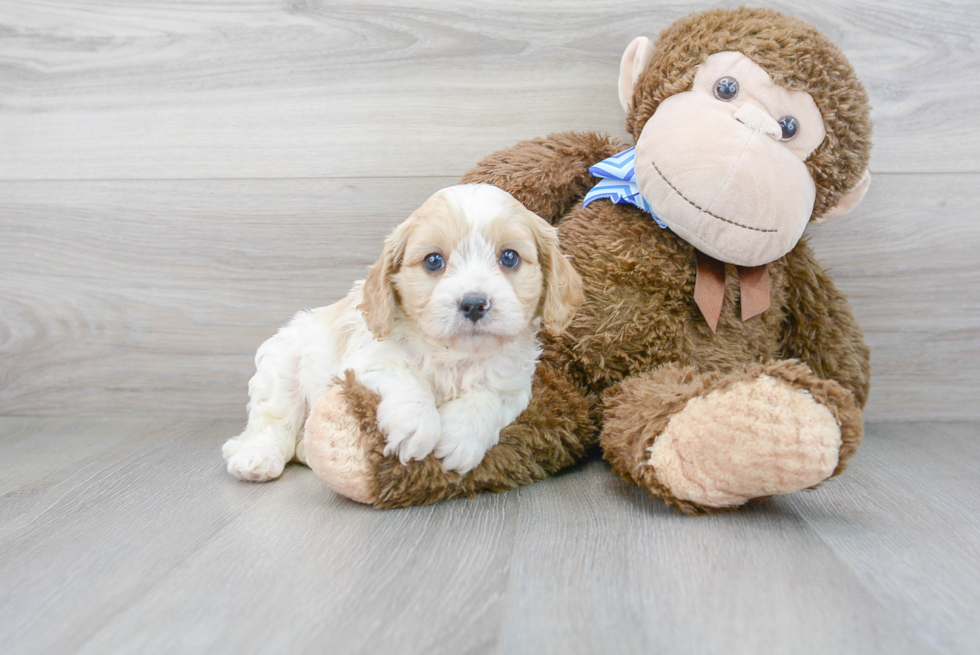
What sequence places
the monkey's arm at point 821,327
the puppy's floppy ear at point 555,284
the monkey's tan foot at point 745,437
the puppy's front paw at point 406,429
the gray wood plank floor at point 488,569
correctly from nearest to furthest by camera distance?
the gray wood plank floor at point 488,569 → the monkey's tan foot at point 745,437 → the puppy's front paw at point 406,429 → the puppy's floppy ear at point 555,284 → the monkey's arm at point 821,327

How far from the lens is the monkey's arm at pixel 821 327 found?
5.10ft

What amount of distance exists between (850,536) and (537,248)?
0.68 meters

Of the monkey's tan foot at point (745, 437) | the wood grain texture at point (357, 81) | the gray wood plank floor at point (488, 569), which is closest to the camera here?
the gray wood plank floor at point (488, 569)

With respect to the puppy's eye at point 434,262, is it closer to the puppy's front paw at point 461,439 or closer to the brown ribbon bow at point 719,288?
the puppy's front paw at point 461,439

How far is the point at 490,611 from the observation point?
864 mm

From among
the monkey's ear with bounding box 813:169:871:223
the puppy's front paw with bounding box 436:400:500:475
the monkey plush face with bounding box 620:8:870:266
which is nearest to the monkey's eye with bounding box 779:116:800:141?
the monkey plush face with bounding box 620:8:870:266

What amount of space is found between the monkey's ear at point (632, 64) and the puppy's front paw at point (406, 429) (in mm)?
832

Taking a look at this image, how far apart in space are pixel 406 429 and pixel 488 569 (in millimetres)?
282

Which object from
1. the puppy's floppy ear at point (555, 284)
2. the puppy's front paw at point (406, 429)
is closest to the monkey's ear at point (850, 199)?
the puppy's floppy ear at point (555, 284)

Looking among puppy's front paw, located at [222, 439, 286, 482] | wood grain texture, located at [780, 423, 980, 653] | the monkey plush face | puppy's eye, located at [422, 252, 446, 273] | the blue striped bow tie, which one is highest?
the monkey plush face

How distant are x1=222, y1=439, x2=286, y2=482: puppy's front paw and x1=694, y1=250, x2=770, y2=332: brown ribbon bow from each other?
90cm

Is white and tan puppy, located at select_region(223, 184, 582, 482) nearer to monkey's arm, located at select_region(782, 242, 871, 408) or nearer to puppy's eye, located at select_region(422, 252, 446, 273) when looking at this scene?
puppy's eye, located at select_region(422, 252, 446, 273)

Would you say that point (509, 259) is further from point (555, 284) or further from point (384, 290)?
point (384, 290)

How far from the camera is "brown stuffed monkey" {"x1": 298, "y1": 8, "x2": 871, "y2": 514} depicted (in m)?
1.14
